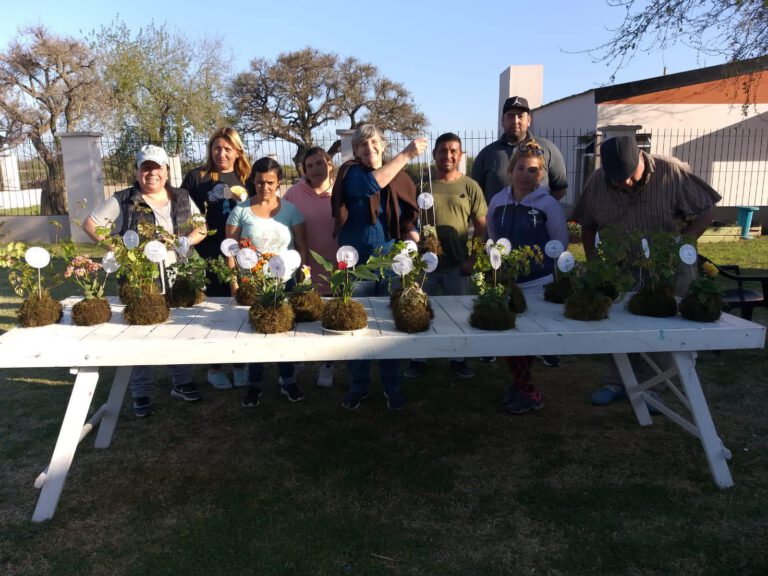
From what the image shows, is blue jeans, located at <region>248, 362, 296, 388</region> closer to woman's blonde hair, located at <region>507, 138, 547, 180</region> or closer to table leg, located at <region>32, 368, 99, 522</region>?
table leg, located at <region>32, 368, 99, 522</region>

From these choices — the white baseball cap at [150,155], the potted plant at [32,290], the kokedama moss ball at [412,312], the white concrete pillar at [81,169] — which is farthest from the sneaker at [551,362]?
the white concrete pillar at [81,169]

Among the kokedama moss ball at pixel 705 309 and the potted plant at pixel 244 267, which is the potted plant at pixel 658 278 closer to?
the kokedama moss ball at pixel 705 309

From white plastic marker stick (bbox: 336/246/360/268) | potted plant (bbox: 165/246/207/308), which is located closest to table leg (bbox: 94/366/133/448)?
potted plant (bbox: 165/246/207/308)

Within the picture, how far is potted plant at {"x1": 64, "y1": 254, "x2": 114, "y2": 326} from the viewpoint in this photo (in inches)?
97.5

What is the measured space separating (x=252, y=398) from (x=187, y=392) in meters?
0.43

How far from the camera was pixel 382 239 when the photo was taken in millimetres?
3156

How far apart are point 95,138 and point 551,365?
30.9 feet

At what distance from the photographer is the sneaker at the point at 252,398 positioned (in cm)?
358

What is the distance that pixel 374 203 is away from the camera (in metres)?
3.05

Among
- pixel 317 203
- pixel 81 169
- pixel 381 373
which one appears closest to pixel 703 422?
pixel 381 373

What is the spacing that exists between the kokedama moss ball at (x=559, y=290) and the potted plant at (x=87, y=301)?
2.06 m

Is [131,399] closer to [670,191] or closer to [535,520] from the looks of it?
[535,520]

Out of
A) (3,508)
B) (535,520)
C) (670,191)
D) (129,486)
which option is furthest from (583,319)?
(3,508)

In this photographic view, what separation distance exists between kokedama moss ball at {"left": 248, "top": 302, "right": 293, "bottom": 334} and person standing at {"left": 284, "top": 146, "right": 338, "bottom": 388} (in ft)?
3.46
